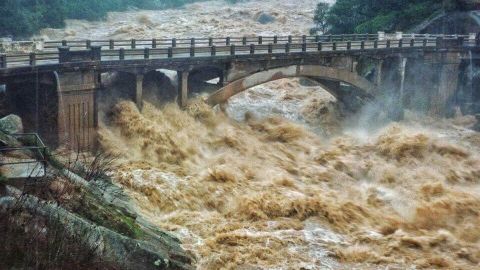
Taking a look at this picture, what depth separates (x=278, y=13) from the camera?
77.4 m

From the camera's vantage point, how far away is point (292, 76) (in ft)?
118

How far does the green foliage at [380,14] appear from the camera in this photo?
57.3 meters

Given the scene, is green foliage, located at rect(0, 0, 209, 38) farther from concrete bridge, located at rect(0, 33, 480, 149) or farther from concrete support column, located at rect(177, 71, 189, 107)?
concrete support column, located at rect(177, 71, 189, 107)

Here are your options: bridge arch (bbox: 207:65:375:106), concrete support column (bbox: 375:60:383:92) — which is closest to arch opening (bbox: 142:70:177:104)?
bridge arch (bbox: 207:65:375:106)

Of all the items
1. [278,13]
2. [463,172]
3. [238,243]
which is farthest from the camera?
[278,13]

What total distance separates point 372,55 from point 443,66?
673cm

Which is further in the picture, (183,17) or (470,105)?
(183,17)

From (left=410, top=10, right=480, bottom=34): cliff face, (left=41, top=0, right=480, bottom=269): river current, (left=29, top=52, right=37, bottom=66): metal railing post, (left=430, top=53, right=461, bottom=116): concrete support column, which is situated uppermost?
(left=410, top=10, right=480, bottom=34): cliff face

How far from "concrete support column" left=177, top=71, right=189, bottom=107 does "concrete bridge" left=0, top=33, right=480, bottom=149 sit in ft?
0.16

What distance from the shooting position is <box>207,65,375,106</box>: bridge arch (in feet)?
107

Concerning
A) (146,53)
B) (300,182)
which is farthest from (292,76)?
(300,182)

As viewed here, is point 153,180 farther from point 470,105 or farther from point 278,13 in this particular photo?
point 278,13

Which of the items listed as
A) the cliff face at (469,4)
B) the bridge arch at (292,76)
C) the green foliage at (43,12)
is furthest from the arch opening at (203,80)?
the green foliage at (43,12)

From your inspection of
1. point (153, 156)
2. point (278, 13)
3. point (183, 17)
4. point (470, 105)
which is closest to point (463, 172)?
point (153, 156)
